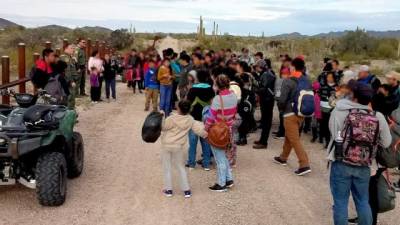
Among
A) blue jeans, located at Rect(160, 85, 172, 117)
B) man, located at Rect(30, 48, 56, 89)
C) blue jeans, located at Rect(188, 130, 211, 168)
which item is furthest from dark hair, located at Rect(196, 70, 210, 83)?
blue jeans, located at Rect(160, 85, 172, 117)

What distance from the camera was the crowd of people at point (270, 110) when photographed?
5340 millimetres

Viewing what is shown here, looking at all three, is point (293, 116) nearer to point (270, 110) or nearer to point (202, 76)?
point (202, 76)

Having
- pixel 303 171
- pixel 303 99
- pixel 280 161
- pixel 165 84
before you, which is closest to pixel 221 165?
pixel 303 171

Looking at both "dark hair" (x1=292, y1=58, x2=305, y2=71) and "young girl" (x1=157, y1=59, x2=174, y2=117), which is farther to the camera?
"young girl" (x1=157, y1=59, x2=174, y2=117)

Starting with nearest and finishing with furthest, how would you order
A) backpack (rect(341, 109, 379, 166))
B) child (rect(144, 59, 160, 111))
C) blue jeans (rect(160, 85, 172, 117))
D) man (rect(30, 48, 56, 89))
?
backpack (rect(341, 109, 379, 166))
man (rect(30, 48, 56, 89))
blue jeans (rect(160, 85, 172, 117))
child (rect(144, 59, 160, 111))

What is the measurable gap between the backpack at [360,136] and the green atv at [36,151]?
330 centimetres

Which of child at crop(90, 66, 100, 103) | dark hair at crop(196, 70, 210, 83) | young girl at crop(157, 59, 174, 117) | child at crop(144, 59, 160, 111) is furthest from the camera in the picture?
child at crop(90, 66, 100, 103)

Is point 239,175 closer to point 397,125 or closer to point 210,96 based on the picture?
point 210,96

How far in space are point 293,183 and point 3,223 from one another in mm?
4072

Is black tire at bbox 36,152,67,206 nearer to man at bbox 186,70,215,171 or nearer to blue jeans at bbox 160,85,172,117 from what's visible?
man at bbox 186,70,215,171

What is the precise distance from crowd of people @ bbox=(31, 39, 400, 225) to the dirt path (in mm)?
295

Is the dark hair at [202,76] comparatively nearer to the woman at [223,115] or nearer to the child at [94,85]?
the woman at [223,115]

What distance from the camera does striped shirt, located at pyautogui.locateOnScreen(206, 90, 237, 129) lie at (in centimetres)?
745

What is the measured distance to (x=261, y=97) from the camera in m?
10.2
